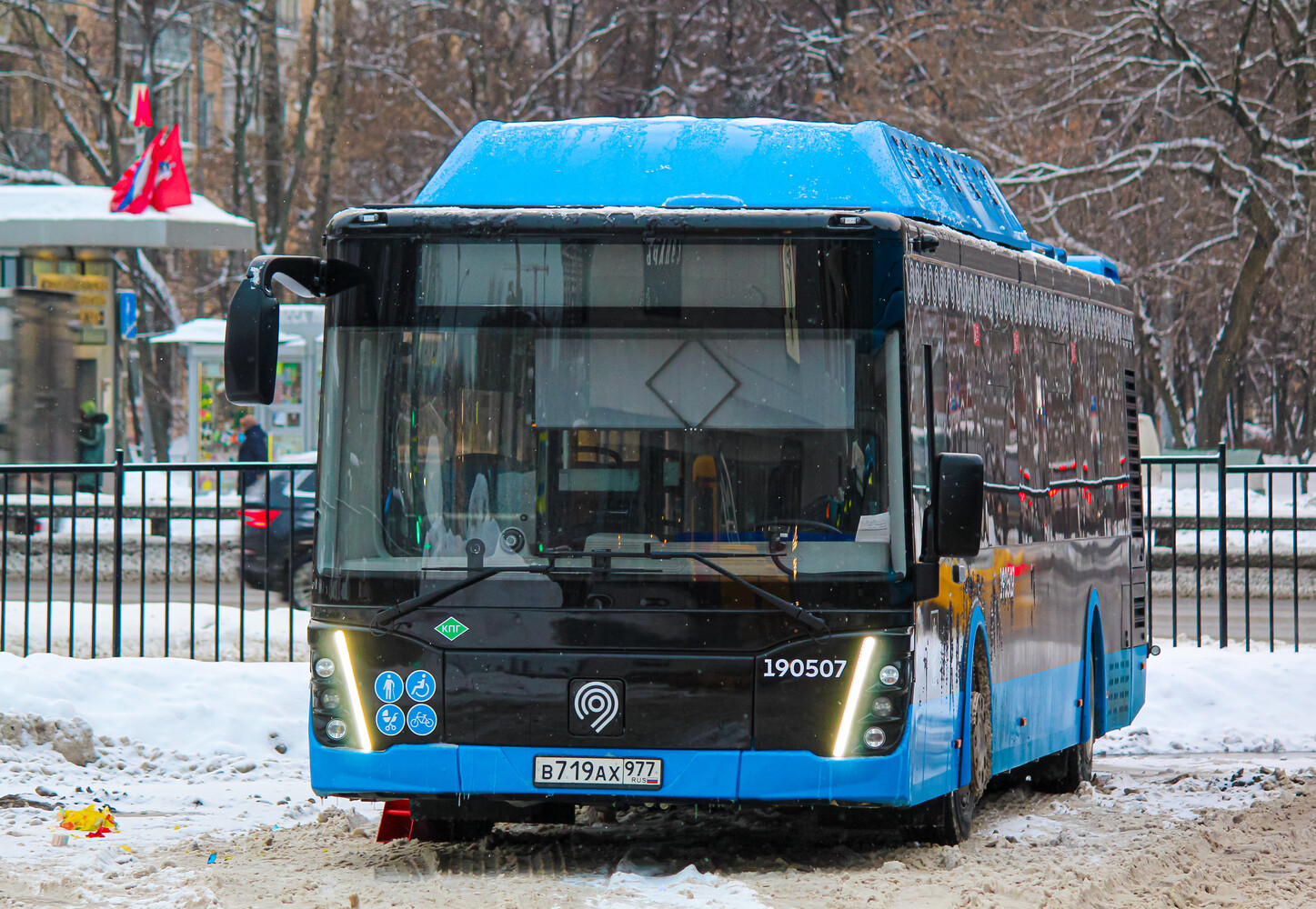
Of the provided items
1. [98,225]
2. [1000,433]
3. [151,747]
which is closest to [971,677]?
[1000,433]

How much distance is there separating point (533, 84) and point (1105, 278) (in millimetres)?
27889

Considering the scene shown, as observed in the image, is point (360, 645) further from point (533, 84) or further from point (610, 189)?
point (533, 84)

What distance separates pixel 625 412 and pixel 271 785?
12.4 feet

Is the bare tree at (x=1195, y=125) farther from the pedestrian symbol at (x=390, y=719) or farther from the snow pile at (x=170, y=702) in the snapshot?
the pedestrian symbol at (x=390, y=719)

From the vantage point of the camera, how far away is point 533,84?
38.7 metres

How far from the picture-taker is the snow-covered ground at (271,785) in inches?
285

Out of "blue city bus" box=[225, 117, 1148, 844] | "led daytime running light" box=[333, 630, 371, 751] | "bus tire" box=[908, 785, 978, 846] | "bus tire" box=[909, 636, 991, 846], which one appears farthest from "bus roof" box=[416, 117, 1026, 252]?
"bus tire" box=[908, 785, 978, 846]

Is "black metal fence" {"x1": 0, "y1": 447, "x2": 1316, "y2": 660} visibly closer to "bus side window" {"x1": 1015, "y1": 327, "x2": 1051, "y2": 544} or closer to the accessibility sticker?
"bus side window" {"x1": 1015, "y1": 327, "x2": 1051, "y2": 544}

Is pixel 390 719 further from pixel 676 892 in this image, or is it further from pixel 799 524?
pixel 799 524

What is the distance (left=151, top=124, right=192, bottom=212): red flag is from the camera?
2800cm

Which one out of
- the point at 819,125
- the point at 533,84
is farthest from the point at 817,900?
the point at 533,84

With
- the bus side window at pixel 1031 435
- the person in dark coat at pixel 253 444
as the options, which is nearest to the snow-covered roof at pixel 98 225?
the person in dark coat at pixel 253 444

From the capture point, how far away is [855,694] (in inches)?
287

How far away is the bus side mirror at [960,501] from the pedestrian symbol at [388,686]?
196 cm
